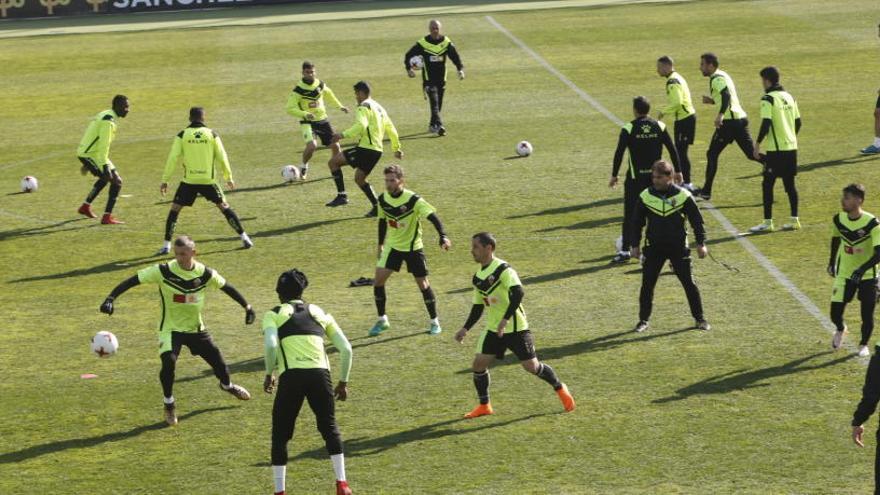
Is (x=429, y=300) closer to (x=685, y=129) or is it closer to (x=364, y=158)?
(x=364, y=158)

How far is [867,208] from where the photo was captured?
2094cm

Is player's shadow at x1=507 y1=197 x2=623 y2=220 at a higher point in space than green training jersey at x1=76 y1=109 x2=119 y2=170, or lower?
lower

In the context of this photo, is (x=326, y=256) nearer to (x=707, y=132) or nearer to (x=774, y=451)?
(x=774, y=451)

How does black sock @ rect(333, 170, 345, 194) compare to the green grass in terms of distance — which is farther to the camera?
black sock @ rect(333, 170, 345, 194)

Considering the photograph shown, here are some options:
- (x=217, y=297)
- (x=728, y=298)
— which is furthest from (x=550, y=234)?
(x=217, y=297)

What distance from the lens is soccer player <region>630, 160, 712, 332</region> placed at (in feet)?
51.1

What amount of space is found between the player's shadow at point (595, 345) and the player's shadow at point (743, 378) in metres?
1.53

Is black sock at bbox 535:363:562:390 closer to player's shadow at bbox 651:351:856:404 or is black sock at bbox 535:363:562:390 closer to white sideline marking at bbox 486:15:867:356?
Answer: player's shadow at bbox 651:351:856:404

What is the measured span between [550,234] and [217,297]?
18.2ft

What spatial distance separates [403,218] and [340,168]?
→ 23.5 feet

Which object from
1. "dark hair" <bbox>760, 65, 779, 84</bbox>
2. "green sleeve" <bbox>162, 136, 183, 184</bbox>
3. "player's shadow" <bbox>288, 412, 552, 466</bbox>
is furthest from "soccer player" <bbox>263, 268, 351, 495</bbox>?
"dark hair" <bbox>760, 65, 779, 84</bbox>

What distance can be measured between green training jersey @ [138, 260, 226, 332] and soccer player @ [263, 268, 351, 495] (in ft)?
6.61

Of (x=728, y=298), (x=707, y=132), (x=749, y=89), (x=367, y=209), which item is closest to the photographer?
(x=728, y=298)

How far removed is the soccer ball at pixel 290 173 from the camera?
24.8 metres
